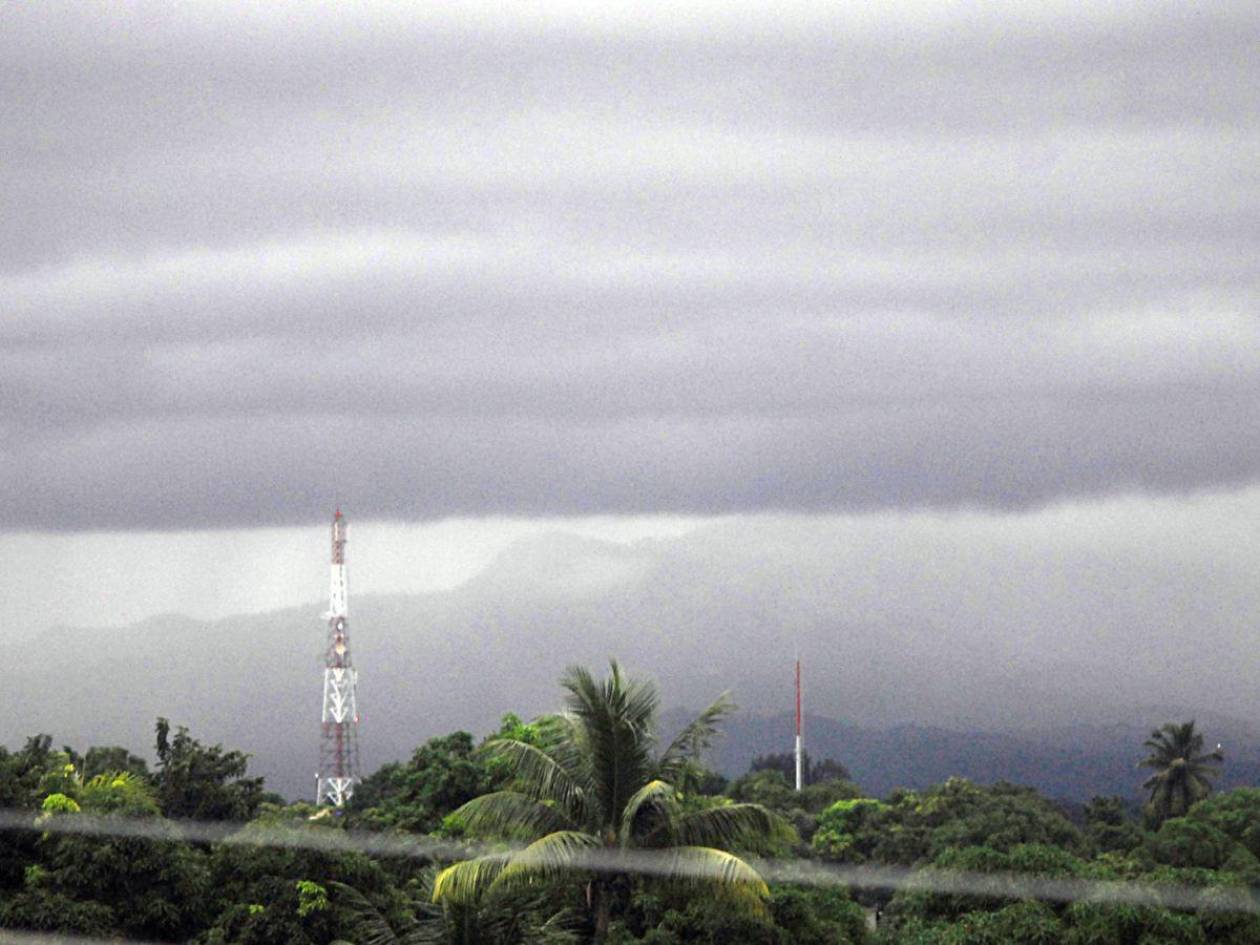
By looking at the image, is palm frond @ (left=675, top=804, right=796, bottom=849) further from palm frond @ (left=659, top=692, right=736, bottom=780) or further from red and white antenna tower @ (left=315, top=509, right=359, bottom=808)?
red and white antenna tower @ (left=315, top=509, right=359, bottom=808)

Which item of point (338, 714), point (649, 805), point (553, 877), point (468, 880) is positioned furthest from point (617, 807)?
point (338, 714)

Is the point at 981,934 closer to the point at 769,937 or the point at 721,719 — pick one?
the point at 769,937

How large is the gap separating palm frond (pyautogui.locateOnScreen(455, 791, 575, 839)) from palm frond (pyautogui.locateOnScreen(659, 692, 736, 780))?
1099 millimetres

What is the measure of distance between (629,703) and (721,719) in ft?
3.49

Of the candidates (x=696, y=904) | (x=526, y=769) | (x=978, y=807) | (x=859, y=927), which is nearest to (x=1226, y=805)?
(x=978, y=807)

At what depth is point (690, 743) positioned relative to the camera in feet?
64.1

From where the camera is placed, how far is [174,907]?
808 inches

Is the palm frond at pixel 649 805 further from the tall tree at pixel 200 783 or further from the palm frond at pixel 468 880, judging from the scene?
the tall tree at pixel 200 783

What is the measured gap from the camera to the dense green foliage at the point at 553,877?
1891cm

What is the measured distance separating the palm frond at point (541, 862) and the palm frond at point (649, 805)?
44 centimetres

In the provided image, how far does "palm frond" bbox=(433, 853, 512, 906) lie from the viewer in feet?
59.9

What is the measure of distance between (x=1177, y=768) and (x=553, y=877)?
184ft

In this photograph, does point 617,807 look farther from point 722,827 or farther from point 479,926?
point 479,926

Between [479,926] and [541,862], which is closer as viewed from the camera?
[479,926]
